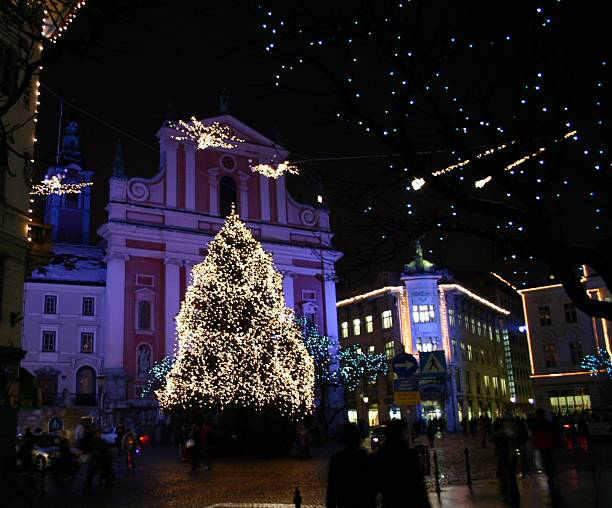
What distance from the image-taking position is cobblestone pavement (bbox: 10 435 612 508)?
13.9m

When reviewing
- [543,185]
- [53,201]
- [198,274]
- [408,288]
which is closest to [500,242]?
[543,185]

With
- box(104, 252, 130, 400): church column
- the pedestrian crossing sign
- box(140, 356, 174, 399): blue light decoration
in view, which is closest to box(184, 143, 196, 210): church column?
box(104, 252, 130, 400): church column

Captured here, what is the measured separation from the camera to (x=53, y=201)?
257ft

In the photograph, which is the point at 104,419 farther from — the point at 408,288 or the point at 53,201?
the point at 53,201

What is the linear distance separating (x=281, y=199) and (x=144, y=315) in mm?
15217

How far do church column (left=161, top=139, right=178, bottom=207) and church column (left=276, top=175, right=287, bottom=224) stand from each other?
877 cm

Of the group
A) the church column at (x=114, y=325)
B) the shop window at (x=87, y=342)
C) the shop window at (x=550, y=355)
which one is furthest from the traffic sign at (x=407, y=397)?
the shop window at (x=550, y=355)

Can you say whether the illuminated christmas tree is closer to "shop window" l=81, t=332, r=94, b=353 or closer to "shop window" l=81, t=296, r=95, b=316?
"shop window" l=81, t=332, r=94, b=353

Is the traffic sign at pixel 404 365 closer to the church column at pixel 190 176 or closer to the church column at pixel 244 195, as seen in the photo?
the church column at pixel 190 176

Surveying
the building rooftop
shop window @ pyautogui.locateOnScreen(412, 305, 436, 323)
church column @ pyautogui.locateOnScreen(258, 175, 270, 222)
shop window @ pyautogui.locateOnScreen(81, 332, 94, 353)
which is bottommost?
shop window @ pyautogui.locateOnScreen(81, 332, 94, 353)

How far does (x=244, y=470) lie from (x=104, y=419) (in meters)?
24.3

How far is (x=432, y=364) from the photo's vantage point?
46.1 ft

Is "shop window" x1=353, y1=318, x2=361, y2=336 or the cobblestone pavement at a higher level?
"shop window" x1=353, y1=318, x2=361, y2=336

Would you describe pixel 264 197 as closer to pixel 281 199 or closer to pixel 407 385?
pixel 281 199
